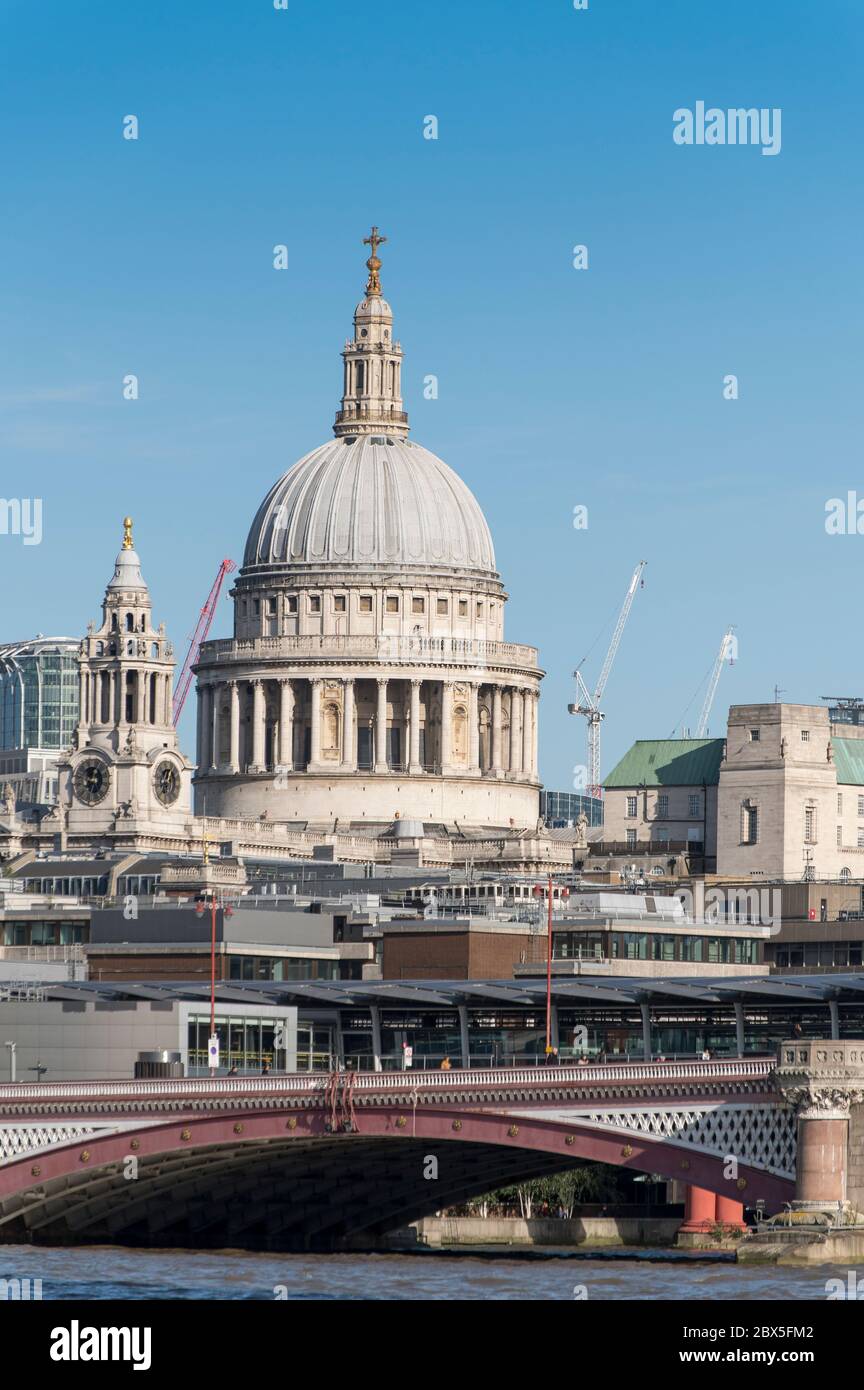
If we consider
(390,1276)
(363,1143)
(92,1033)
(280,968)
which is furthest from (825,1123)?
(280,968)

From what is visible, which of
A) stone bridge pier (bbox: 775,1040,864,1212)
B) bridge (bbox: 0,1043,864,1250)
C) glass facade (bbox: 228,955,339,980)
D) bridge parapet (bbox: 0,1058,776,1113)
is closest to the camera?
stone bridge pier (bbox: 775,1040,864,1212)

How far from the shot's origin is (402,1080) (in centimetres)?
12612

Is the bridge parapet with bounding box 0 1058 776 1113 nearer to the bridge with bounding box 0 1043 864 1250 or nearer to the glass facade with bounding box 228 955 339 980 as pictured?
the bridge with bounding box 0 1043 864 1250

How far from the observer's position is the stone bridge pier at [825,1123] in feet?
387

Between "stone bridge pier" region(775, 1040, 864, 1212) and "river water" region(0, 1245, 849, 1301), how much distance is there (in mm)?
3545

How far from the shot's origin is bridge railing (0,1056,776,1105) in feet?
398

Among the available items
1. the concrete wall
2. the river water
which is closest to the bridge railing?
the river water

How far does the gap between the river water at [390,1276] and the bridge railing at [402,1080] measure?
16.6 ft

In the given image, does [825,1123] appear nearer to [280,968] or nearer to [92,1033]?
[92,1033]

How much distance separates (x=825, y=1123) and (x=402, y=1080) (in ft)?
48.0

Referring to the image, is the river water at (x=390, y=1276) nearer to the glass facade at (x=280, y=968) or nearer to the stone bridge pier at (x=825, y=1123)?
the stone bridge pier at (x=825, y=1123)
